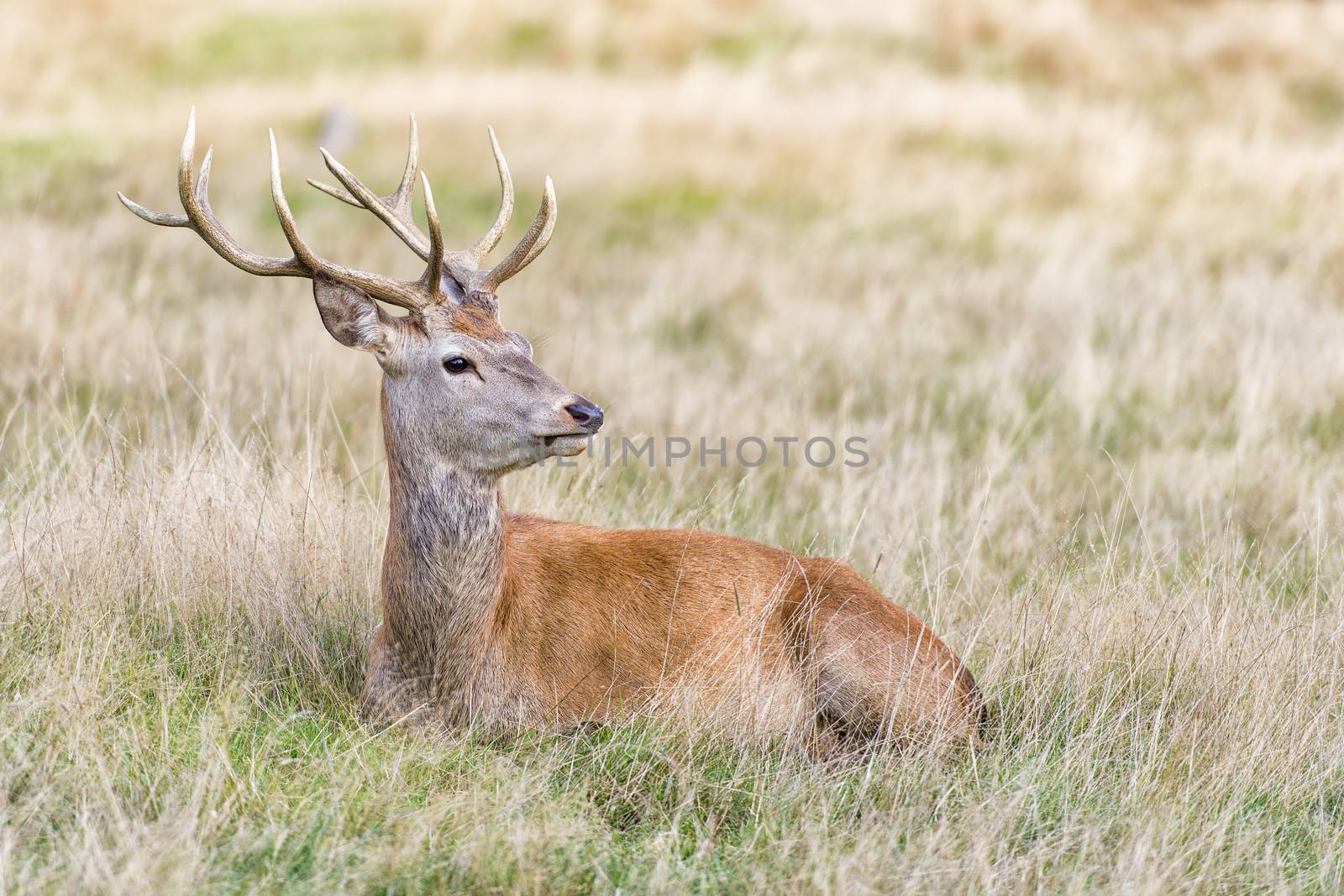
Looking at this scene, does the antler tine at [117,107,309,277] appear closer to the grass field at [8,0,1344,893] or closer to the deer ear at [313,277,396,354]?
the deer ear at [313,277,396,354]

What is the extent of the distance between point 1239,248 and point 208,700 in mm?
9605

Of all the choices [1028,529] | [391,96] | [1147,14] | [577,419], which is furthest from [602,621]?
[1147,14]

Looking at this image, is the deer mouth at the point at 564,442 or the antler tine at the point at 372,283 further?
the antler tine at the point at 372,283

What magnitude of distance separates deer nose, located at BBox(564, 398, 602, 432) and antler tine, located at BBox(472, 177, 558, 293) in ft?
1.84

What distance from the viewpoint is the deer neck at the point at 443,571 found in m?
3.77

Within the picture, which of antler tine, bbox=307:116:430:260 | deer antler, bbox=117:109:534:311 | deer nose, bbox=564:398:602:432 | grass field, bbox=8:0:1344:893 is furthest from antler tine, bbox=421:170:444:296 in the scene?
grass field, bbox=8:0:1344:893

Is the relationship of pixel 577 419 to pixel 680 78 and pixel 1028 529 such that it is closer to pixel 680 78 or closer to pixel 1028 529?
pixel 1028 529

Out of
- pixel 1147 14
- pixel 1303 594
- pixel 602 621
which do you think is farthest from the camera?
pixel 1147 14

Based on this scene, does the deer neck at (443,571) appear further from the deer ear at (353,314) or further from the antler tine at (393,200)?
the antler tine at (393,200)

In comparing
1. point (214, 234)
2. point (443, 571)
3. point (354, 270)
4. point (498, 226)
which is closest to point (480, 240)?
point (498, 226)

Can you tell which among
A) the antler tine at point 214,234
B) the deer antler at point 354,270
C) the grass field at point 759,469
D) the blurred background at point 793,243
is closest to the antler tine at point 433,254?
the deer antler at point 354,270

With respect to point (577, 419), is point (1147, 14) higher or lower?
higher

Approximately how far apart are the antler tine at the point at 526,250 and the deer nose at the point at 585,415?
56cm

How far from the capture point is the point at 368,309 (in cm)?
379
